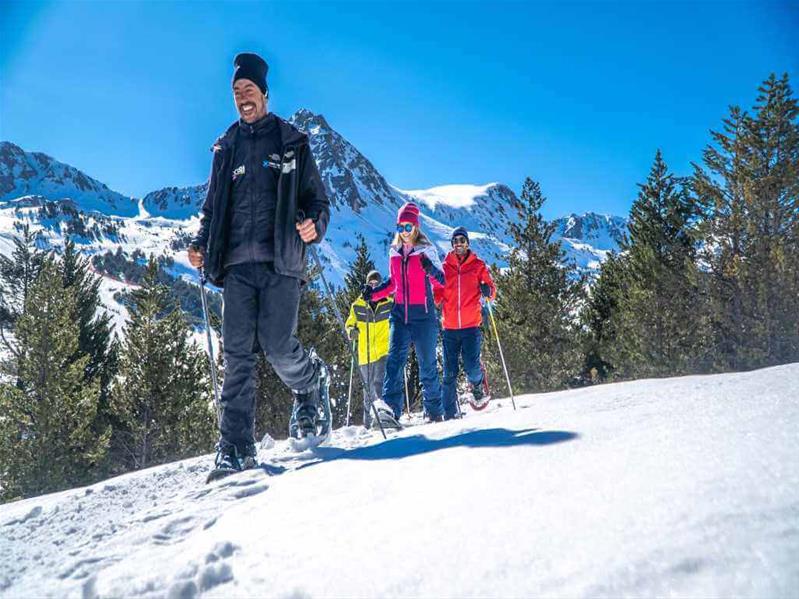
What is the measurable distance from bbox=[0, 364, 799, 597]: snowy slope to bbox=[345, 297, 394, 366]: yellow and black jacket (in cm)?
472

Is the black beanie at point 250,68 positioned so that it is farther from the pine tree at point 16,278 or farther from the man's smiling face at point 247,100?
the pine tree at point 16,278

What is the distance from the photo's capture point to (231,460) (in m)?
2.77

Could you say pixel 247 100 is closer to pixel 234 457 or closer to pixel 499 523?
pixel 234 457

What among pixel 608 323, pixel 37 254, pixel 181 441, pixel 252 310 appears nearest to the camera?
pixel 252 310

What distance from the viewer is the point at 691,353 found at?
18.2 m

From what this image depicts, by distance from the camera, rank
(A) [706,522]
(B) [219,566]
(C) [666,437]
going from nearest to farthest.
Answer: (A) [706,522]
(B) [219,566]
(C) [666,437]

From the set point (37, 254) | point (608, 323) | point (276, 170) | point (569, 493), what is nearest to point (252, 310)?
point (276, 170)

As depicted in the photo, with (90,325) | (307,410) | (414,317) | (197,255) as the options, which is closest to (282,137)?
(197,255)

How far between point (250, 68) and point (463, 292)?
10.9 feet

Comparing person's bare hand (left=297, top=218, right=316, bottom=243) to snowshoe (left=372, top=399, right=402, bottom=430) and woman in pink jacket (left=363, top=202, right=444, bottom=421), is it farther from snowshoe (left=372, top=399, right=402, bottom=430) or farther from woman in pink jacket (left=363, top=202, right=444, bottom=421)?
woman in pink jacket (left=363, top=202, right=444, bottom=421)

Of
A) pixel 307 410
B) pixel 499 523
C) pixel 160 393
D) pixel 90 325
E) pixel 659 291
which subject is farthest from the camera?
pixel 90 325

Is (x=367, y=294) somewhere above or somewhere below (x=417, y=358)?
above

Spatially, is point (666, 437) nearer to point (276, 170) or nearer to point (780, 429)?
point (780, 429)

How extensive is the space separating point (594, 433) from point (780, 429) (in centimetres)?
58
